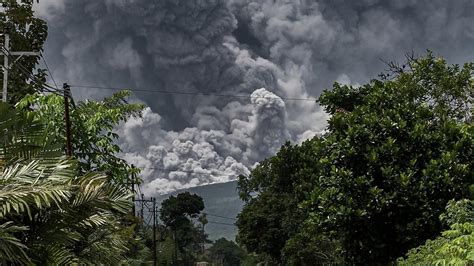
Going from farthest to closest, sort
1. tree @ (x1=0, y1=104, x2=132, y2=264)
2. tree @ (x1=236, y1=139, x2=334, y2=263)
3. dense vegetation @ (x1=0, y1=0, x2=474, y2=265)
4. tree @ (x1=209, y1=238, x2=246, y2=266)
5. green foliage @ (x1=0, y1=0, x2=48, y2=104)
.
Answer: tree @ (x1=209, y1=238, x2=246, y2=266) < tree @ (x1=236, y1=139, x2=334, y2=263) < green foliage @ (x1=0, y1=0, x2=48, y2=104) < dense vegetation @ (x1=0, y1=0, x2=474, y2=265) < tree @ (x1=0, y1=104, x2=132, y2=264)

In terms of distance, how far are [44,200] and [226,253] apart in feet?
382

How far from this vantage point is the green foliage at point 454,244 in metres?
6.01

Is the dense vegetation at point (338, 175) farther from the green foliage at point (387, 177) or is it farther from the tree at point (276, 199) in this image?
the tree at point (276, 199)

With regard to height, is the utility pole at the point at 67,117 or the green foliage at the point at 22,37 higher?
the green foliage at the point at 22,37

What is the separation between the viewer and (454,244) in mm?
6316

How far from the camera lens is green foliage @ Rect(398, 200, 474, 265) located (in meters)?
6.01

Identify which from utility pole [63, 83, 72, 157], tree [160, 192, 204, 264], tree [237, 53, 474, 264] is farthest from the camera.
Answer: tree [160, 192, 204, 264]

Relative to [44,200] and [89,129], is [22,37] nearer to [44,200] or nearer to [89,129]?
[89,129]

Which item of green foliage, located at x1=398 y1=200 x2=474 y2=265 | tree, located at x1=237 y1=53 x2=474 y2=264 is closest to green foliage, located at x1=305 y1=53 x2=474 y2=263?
tree, located at x1=237 y1=53 x2=474 y2=264

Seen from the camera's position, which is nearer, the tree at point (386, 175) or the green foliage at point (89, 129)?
the tree at point (386, 175)

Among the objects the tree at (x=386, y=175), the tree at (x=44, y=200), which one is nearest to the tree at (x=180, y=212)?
the tree at (x=386, y=175)

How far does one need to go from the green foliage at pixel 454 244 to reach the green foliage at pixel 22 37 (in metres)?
11.4

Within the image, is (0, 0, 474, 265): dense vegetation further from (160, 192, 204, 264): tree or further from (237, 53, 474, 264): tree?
(160, 192, 204, 264): tree

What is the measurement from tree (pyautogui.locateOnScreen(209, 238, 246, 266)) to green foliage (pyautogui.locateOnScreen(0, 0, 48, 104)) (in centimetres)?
10052
